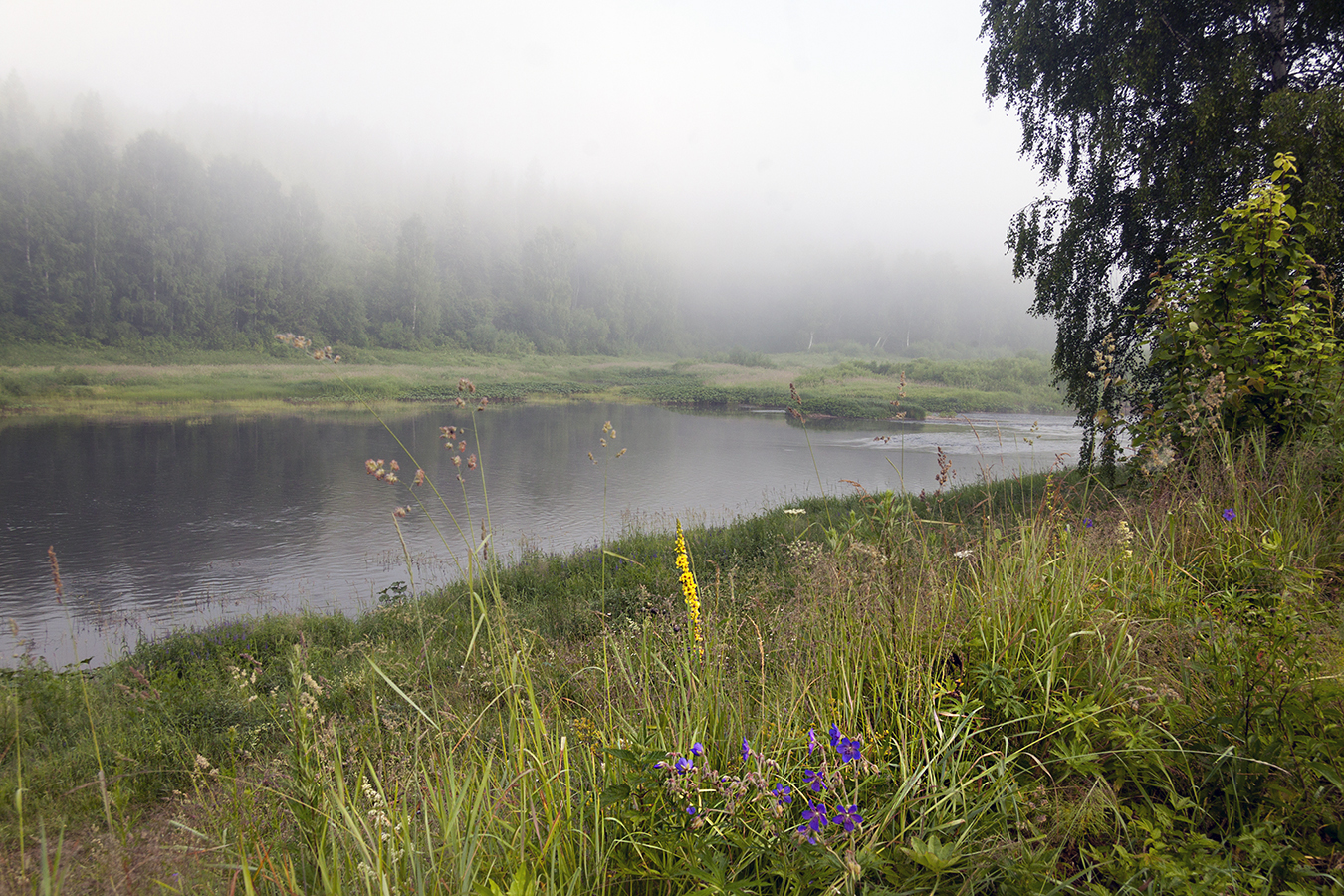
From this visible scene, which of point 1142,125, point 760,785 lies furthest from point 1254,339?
point 1142,125

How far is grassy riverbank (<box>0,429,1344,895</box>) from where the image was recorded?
1542 millimetres

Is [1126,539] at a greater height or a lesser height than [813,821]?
greater

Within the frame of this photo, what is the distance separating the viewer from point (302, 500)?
2041 cm

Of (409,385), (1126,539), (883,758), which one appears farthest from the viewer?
(409,385)

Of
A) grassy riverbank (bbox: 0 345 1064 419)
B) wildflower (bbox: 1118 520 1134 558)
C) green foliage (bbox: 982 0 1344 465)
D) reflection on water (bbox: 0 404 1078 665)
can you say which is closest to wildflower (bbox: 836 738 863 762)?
reflection on water (bbox: 0 404 1078 665)

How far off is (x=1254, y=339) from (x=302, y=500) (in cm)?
2318

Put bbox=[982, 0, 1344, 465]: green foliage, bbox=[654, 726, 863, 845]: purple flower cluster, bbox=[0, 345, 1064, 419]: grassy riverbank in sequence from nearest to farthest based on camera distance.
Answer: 1. bbox=[654, 726, 863, 845]: purple flower cluster
2. bbox=[982, 0, 1344, 465]: green foliage
3. bbox=[0, 345, 1064, 419]: grassy riverbank

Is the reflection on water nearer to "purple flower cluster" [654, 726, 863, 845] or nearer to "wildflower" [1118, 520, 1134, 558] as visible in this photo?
"wildflower" [1118, 520, 1134, 558]

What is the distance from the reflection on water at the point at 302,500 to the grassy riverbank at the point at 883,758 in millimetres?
840

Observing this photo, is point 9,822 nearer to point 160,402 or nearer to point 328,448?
point 328,448

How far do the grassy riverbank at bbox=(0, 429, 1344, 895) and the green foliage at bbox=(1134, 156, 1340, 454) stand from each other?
749 millimetres

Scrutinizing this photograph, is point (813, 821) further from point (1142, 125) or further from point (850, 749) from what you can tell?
point (1142, 125)

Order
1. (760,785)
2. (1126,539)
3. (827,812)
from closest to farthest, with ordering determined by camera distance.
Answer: (760,785) < (827,812) < (1126,539)

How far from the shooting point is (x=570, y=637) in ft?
22.5
